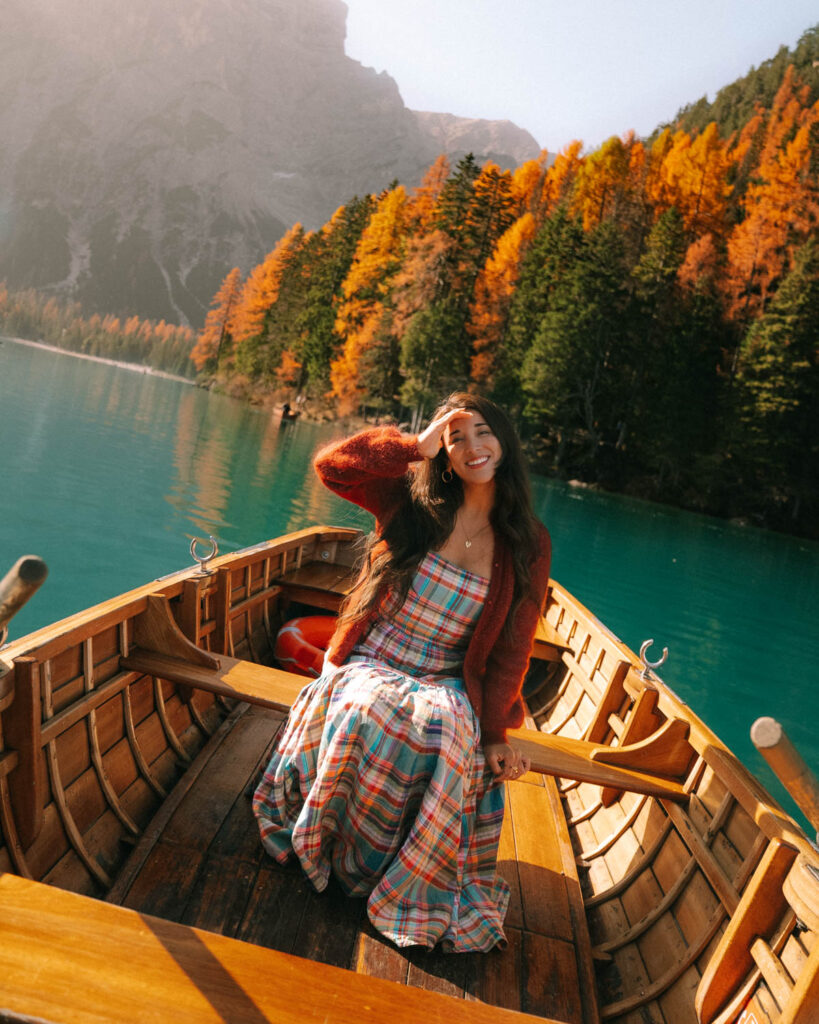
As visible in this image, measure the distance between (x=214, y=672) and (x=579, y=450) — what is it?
30.2 metres

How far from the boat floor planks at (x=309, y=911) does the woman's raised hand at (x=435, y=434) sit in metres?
1.43

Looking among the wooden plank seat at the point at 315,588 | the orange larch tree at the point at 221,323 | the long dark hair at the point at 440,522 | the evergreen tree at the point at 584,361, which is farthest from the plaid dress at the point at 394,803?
the orange larch tree at the point at 221,323

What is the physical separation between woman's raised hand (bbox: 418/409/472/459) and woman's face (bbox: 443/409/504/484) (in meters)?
0.02

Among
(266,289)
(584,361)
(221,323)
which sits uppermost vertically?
(266,289)

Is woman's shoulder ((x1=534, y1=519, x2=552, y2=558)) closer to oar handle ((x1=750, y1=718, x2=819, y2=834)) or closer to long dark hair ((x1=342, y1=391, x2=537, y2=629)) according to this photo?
long dark hair ((x1=342, y1=391, x2=537, y2=629))

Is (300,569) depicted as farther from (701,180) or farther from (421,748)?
(701,180)

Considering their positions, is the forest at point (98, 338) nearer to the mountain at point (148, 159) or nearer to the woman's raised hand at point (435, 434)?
the mountain at point (148, 159)

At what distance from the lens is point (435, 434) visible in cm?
240

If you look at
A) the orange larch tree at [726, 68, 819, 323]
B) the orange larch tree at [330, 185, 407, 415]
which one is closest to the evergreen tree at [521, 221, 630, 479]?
the orange larch tree at [726, 68, 819, 323]

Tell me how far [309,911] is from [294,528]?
34.5 feet

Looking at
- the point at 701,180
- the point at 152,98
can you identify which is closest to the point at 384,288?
the point at 701,180

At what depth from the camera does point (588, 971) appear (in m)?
2.17

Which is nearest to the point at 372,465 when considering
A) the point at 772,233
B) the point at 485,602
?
the point at 485,602

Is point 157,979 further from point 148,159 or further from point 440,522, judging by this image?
point 148,159
